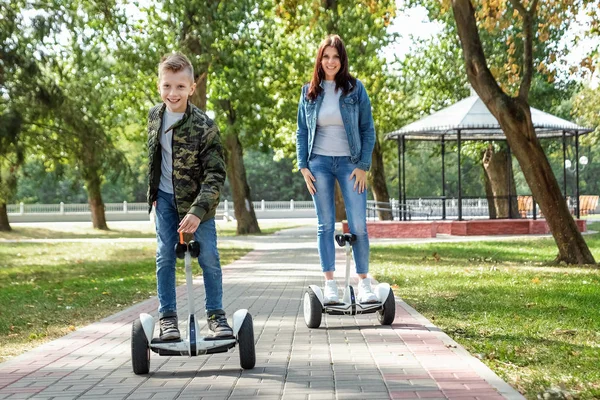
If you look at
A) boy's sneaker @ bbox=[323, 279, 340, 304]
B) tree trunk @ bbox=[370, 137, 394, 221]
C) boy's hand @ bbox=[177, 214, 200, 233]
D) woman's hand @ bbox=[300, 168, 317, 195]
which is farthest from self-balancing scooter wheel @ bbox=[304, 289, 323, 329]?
tree trunk @ bbox=[370, 137, 394, 221]

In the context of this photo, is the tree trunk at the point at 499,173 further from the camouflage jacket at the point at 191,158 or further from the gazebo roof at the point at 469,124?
the camouflage jacket at the point at 191,158

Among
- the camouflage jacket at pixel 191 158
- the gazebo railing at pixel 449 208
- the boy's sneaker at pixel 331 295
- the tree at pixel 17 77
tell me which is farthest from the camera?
the gazebo railing at pixel 449 208

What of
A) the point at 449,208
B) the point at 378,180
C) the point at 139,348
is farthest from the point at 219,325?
the point at 449,208

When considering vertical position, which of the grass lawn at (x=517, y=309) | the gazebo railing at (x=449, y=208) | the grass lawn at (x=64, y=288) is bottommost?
the grass lawn at (x=64, y=288)

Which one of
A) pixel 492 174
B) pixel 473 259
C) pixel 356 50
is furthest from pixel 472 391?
pixel 492 174

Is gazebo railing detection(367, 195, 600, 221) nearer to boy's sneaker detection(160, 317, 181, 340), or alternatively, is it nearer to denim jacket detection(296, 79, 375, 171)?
denim jacket detection(296, 79, 375, 171)

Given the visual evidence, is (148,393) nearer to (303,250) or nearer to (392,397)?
(392,397)

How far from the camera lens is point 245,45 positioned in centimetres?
2917

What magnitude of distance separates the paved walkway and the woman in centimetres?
71

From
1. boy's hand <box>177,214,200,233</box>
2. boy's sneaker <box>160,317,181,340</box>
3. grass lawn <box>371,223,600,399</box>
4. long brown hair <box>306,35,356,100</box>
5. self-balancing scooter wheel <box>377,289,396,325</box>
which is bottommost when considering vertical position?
grass lawn <box>371,223,600,399</box>

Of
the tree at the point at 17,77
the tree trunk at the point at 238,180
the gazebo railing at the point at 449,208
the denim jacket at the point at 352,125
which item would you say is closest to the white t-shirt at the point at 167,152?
the denim jacket at the point at 352,125

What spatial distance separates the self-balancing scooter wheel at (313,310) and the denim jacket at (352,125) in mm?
1011

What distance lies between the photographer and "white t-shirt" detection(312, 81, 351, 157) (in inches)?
299

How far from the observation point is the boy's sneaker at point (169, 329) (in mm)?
5699
